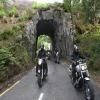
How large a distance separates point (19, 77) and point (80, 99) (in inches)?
273

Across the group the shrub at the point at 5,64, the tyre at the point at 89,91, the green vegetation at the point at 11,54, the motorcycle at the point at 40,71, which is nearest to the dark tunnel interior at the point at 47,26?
the green vegetation at the point at 11,54

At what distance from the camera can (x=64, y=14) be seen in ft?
106

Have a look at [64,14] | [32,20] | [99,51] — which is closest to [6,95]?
[99,51]

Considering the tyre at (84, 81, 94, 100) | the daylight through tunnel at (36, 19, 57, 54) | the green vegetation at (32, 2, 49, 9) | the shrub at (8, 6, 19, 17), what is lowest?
the daylight through tunnel at (36, 19, 57, 54)

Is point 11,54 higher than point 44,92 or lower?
higher

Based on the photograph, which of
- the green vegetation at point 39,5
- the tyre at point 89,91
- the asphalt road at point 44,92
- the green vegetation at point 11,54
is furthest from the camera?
the green vegetation at point 39,5

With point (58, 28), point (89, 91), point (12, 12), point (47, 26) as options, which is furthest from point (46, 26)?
point (89, 91)

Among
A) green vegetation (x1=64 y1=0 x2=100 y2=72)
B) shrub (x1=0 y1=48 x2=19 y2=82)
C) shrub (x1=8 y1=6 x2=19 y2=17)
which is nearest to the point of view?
shrub (x1=0 y1=48 x2=19 y2=82)

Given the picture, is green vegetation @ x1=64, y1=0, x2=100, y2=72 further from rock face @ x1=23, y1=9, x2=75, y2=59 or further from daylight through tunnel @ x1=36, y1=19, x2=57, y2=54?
daylight through tunnel @ x1=36, y1=19, x2=57, y2=54

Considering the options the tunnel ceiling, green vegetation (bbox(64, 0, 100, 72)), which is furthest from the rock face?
green vegetation (bbox(64, 0, 100, 72))

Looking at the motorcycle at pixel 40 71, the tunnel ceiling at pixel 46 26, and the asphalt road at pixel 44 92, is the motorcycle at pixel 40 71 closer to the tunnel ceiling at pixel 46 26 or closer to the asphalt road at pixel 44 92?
the asphalt road at pixel 44 92

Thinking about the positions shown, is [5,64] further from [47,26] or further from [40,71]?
[47,26]

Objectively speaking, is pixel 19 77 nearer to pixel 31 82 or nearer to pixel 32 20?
pixel 31 82

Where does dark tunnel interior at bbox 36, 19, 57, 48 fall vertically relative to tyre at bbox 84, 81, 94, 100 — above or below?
below
